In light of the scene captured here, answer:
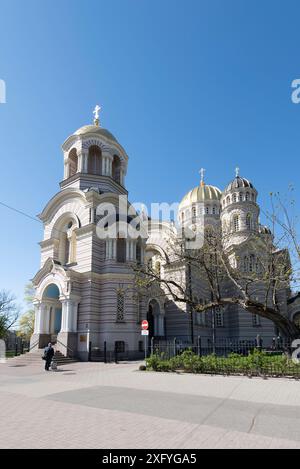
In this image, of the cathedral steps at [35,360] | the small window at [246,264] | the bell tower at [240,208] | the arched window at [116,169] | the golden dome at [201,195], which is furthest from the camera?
the golden dome at [201,195]

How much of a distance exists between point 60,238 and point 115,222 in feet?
17.5

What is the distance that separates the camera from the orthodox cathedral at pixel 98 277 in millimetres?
25781

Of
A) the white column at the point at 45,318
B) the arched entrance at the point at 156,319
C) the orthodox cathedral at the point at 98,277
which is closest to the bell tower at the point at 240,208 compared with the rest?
the orthodox cathedral at the point at 98,277

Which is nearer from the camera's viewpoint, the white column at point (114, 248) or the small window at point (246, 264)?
the white column at point (114, 248)

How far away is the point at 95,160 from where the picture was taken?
33.1 m

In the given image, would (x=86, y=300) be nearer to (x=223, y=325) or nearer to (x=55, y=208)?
(x=55, y=208)

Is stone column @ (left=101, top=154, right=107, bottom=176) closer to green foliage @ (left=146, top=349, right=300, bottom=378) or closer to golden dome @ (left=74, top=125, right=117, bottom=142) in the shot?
golden dome @ (left=74, top=125, right=117, bottom=142)

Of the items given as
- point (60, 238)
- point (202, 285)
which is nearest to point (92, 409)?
point (60, 238)

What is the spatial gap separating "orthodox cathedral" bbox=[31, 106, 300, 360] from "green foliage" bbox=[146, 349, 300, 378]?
18.8 feet

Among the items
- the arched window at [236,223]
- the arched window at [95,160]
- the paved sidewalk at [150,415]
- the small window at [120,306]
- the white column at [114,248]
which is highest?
the arched window at [95,160]

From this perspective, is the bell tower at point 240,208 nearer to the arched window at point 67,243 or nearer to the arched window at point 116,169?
the arched window at point 116,169

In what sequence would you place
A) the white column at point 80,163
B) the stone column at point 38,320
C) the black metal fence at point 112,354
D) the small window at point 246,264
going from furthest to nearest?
the small window at point 246,264
the white column at point 80,163
the stone column at point 38,320
the black metal fence at point 112,354

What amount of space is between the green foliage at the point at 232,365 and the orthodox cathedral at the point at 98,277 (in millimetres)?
5732

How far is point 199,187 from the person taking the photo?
163ft
